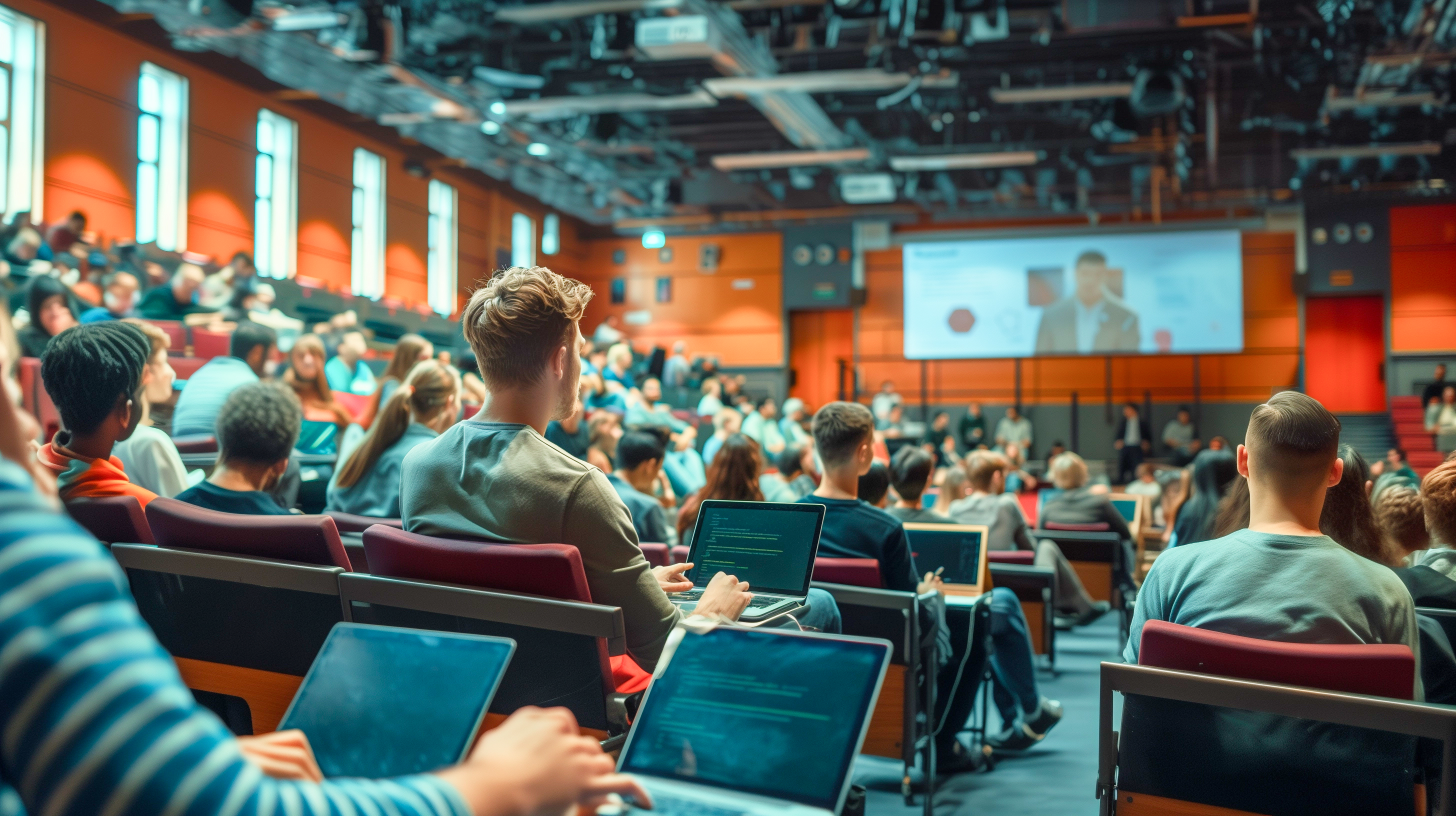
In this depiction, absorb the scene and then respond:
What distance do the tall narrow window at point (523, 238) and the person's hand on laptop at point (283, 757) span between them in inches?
629

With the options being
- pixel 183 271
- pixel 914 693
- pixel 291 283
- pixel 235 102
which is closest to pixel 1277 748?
pixel 914 693

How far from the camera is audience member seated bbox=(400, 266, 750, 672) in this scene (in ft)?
5.75

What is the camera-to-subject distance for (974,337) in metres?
15.5

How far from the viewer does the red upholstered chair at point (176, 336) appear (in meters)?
6.36

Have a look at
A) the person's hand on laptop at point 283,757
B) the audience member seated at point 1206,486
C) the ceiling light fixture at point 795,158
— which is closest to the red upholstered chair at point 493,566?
the person's hand on laptop at point 283,757

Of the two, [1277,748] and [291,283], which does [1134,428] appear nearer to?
[291,283]

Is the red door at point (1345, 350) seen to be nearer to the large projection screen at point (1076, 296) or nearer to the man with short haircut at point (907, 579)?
the large projection screen at point (1076, 296)

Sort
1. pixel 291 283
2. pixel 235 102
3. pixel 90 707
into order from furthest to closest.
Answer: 1. pixel 235 102
2. pixel 291 283
3. pixel 90 707

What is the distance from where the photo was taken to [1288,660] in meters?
1.47

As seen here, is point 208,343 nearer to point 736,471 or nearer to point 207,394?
point 207,394

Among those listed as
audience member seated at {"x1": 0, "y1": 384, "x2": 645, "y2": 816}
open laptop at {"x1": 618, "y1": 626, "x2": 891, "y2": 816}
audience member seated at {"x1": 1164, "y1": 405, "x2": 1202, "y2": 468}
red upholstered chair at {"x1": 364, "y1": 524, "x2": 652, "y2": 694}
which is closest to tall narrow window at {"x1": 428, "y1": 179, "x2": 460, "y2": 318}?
audience member seated at {"x1": 1164, "y1": 405, "x2": 1202, "y2": 468}

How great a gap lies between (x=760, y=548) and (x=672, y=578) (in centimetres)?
29

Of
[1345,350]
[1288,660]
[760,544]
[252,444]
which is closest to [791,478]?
[760,544]

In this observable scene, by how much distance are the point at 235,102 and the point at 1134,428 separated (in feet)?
41.4
